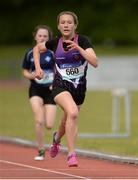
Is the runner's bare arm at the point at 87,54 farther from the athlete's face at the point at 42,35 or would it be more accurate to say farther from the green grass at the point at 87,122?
the green grass at the point at 87,122

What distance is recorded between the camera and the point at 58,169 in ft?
42.3

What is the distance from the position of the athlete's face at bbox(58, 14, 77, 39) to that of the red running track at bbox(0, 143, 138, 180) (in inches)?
78.1

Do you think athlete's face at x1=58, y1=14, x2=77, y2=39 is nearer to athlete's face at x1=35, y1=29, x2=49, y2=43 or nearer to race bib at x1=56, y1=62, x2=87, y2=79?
race bib at x1=56, y1=62, x2=87, y2=79

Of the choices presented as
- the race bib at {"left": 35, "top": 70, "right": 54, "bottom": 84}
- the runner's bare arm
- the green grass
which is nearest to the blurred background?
the green grass

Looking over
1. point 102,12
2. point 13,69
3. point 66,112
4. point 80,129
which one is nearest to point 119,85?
point 13,69

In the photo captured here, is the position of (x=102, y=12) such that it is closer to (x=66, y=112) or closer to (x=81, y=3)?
(x=81, y=3)

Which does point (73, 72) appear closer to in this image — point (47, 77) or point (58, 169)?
point (58, 169)

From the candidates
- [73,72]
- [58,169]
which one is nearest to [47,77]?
[73,72]

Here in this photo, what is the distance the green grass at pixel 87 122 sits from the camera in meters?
17.2

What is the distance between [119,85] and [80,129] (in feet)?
85.6

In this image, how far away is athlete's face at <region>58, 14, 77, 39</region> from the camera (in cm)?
1252

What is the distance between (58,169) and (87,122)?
11.0m

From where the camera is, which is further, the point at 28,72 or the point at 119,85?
the point at 119,85

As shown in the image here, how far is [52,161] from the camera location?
14.3 meters
